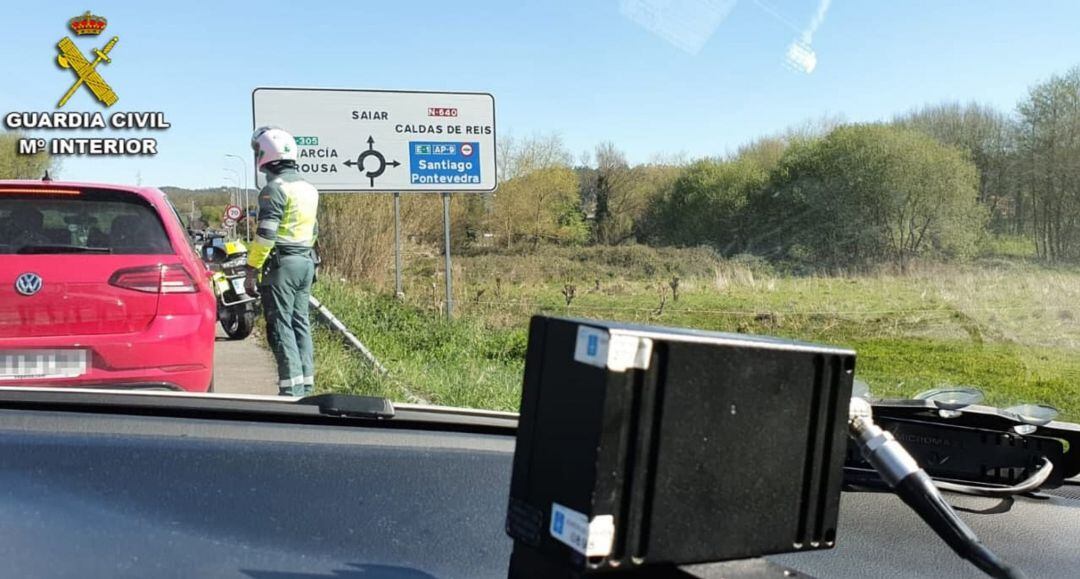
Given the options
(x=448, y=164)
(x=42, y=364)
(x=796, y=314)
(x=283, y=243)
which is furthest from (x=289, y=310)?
(x=448, y=164)

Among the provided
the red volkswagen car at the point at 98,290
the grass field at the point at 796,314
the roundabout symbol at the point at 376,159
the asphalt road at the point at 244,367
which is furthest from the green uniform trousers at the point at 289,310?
the roundabout symbol at the point at 376,159

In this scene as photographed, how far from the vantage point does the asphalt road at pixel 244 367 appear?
7043 mm

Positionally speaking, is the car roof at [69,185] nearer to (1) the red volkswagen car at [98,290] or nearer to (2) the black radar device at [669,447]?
(1) the red volkswagen car at [98,290]

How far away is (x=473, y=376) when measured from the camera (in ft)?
17.2

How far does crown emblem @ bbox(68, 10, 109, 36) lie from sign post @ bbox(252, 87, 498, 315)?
17.5ft

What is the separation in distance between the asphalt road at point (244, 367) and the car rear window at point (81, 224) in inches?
44.3

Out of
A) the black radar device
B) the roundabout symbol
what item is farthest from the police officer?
the black radar device

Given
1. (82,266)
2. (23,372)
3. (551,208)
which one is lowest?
(23,372)

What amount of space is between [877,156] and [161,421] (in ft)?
16.9

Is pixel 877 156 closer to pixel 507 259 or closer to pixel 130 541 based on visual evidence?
pixel 507 259

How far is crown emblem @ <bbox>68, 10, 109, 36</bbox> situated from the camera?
7.12 meters

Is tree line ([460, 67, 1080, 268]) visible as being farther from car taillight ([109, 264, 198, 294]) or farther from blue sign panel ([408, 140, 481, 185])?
blue sign panel ([408, 140, 481, 185])

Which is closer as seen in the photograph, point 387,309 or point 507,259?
point 507,259

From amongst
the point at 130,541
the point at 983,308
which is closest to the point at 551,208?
the point at 983,308
